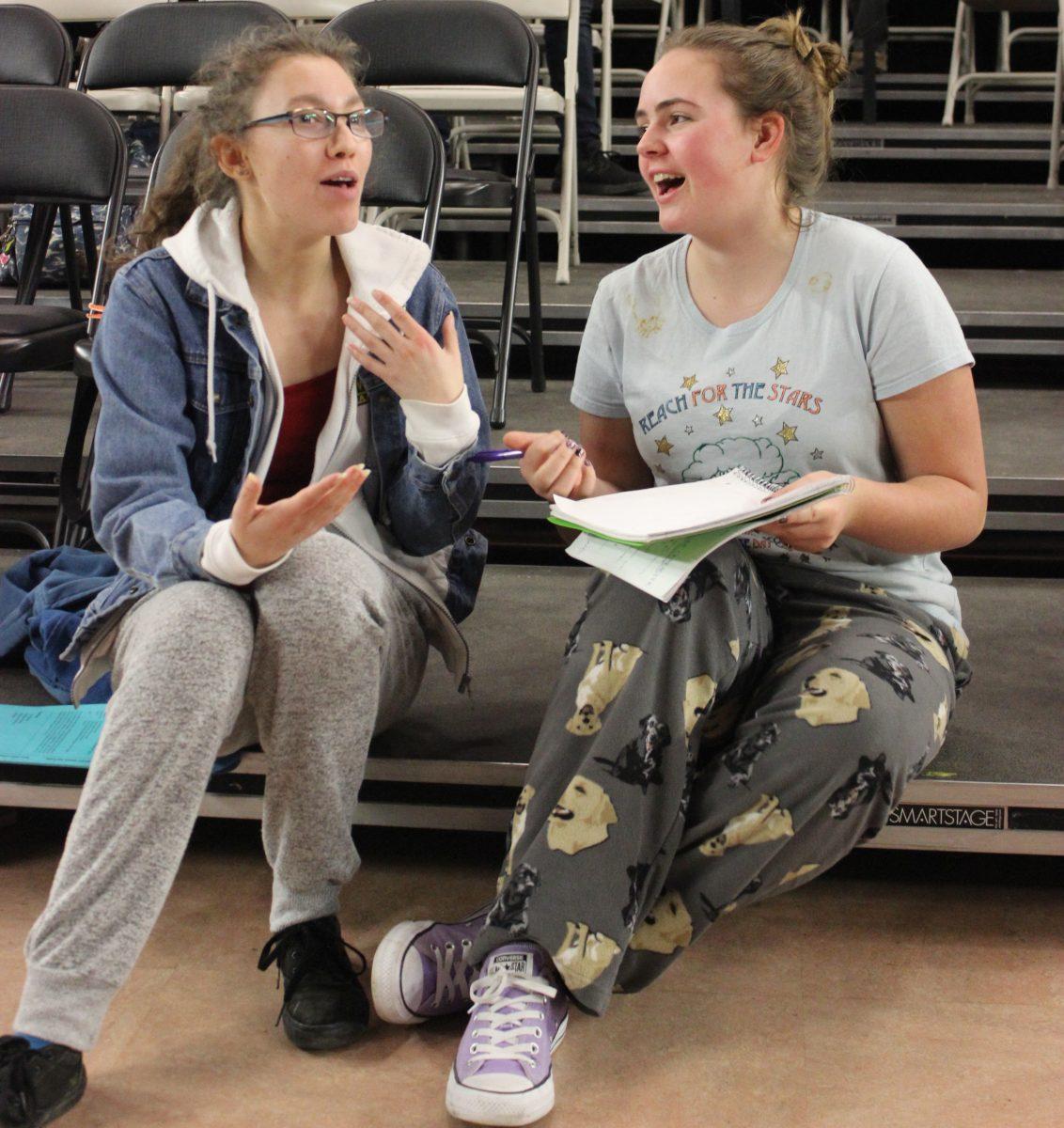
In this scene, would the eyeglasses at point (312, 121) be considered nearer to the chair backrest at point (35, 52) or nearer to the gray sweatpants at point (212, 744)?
the gray sweatpants at point (212, 744)

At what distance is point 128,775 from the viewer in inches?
50.1

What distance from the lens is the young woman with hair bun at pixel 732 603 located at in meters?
1.32

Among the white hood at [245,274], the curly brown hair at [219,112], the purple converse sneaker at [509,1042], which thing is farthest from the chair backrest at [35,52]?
the purple converse sneaker at [509,1042]

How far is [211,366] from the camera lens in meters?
1.51

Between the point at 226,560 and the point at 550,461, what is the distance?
1.16ft

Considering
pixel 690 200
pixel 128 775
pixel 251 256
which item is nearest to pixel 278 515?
pixel 128 775

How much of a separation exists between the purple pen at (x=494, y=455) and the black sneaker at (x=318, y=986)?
53 cm

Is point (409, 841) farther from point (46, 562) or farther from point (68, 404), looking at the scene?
point (68, 404)

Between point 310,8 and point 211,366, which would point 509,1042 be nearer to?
point 211,366

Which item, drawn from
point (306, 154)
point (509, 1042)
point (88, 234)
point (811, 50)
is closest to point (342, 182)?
point (306, 154)

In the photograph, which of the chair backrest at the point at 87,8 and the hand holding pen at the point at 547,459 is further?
the chair backrest at the point at 87,8

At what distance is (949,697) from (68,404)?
239cm

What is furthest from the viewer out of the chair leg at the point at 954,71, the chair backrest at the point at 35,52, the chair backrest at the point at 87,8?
the chair leg at the point at 954,71

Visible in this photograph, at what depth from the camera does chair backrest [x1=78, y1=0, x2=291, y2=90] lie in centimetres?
278
